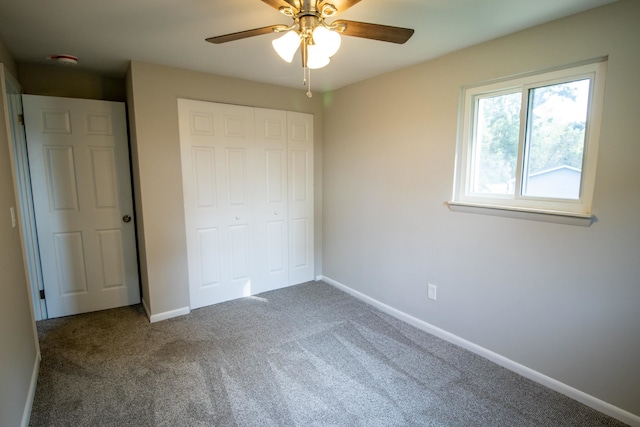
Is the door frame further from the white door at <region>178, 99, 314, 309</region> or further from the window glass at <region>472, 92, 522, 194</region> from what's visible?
the window glass at <region>472, 92, 522, 194</region>

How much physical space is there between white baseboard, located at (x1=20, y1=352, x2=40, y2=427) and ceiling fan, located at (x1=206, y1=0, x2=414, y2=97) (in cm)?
222

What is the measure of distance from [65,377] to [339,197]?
8.99 ft

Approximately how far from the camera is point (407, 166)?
272cm

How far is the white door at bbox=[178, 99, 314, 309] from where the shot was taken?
2.97m

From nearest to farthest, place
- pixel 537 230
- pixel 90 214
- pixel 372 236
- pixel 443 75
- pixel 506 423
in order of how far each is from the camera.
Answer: pixel 506 423, pixel 537 230, pixel 443 75, pixel 90 214, pixel 372 236

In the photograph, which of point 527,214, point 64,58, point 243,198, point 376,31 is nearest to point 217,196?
point 243,198

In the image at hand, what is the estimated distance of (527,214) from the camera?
2014mm

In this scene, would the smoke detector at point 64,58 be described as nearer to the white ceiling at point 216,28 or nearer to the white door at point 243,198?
the white ceiling at point 216,28

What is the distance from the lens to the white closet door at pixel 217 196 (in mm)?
2926

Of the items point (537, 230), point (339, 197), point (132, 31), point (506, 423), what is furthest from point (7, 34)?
point (506, 423)

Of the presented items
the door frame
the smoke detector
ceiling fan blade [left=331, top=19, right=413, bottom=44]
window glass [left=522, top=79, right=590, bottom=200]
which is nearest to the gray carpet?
the door frame

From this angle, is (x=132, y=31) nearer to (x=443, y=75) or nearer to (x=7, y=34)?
(x=7, y=34)

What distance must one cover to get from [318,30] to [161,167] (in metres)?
2.04

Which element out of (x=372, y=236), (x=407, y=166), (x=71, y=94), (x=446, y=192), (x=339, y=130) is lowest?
(x=372, y=236)
